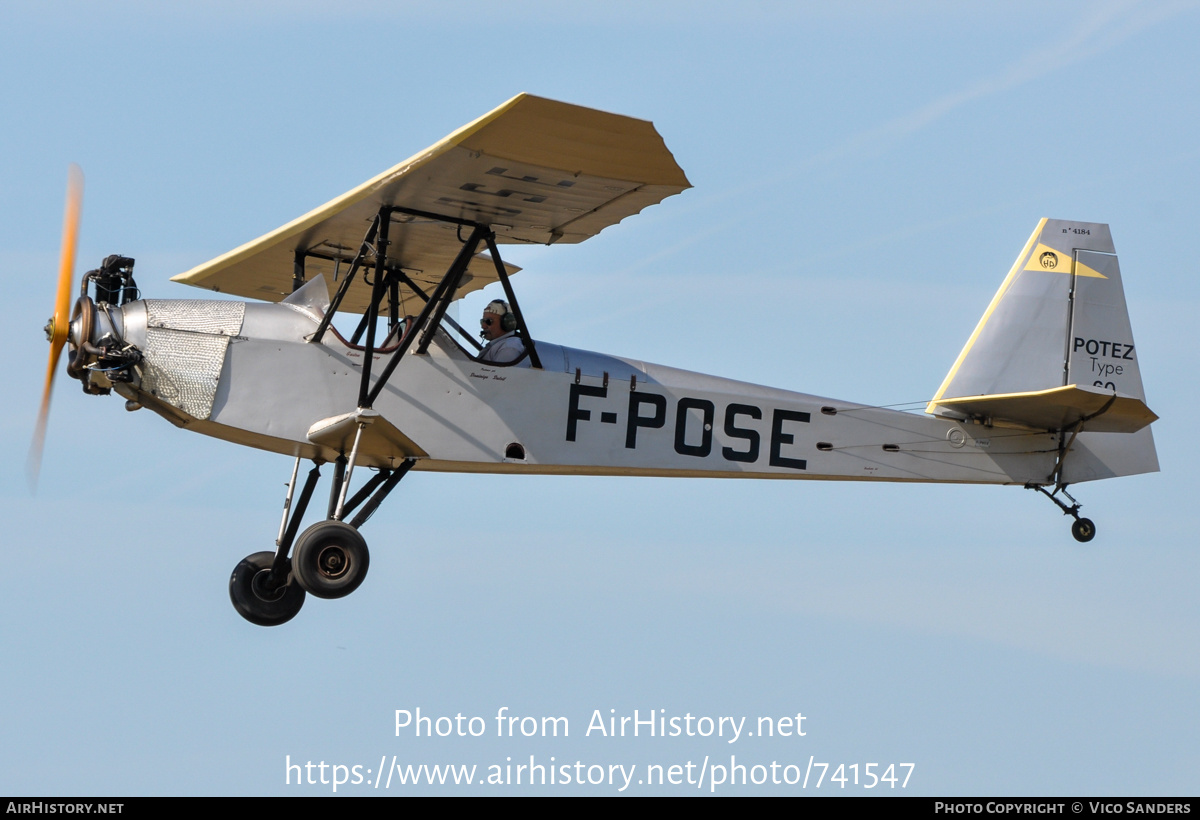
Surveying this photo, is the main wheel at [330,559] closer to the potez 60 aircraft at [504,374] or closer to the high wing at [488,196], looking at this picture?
the potez 60 aircraft at [504,374]

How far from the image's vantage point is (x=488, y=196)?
34.1 feet

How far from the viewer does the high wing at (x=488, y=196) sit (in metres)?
9.21

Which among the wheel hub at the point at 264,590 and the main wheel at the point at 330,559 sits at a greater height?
the main wheel at the point at 330,559

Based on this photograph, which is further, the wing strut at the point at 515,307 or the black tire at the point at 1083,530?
the black tire at the point at 1083,530

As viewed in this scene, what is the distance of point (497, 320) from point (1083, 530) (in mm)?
4953

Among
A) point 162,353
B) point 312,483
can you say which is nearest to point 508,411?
point 312,483

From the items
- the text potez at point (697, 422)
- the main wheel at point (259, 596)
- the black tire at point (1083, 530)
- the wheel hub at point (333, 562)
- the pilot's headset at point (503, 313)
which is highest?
the pilot's headset at point (503, 313)

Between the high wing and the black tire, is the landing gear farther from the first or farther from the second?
the black tire

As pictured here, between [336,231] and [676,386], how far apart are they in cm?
284

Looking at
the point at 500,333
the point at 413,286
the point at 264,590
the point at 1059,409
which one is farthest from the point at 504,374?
the point at 1059,409

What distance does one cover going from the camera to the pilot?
434 inches

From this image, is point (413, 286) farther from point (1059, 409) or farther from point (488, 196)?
point (1059, 409)

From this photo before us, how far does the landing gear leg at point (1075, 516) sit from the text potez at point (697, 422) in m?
2.01

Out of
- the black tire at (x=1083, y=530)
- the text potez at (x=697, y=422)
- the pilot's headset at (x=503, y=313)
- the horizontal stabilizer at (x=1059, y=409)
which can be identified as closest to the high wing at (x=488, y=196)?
the pilot's headset at (x=503, y=313)
